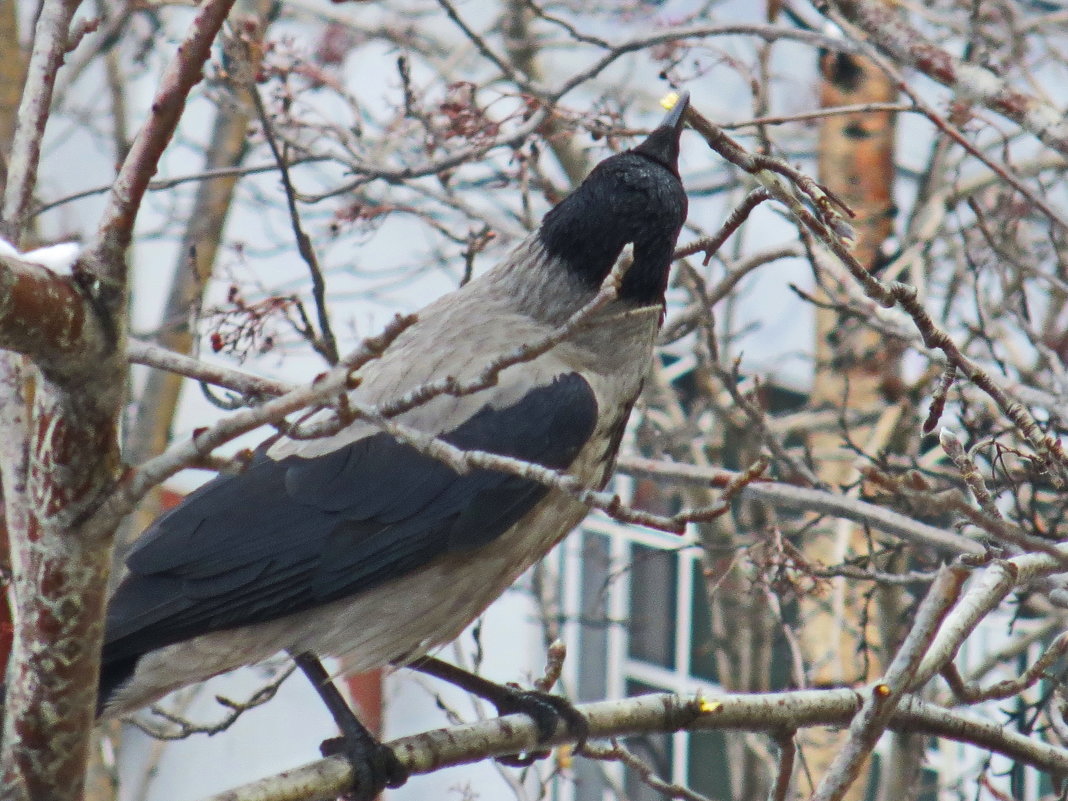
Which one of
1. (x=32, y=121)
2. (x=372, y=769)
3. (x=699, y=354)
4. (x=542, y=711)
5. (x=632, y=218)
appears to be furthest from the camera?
(x=699, y=354)

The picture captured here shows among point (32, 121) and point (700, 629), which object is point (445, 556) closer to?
point (32, 121)

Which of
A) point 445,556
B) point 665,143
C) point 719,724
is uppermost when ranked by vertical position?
point 665,143

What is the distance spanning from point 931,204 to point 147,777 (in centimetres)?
458

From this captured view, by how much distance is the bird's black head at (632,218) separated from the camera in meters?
3.61

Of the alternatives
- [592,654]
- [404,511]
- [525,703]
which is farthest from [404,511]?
[592,654]

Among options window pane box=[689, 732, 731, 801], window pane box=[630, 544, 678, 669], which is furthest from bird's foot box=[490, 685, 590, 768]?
window pane box=[689, 732, 731, 801]

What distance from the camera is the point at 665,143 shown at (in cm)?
365

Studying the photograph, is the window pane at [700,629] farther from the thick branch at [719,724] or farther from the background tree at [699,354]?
the thick branch at [719,724]

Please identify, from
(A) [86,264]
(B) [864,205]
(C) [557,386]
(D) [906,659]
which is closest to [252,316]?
(C) [557,386]

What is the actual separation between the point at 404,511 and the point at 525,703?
0.57 m

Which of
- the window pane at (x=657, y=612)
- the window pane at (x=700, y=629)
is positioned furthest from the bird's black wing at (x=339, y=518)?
the window pane at (x=657, y=612)

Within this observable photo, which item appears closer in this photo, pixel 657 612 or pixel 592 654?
pixel 592 654

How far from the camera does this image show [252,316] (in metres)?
3.56

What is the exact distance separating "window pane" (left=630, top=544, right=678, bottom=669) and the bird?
6.37m
